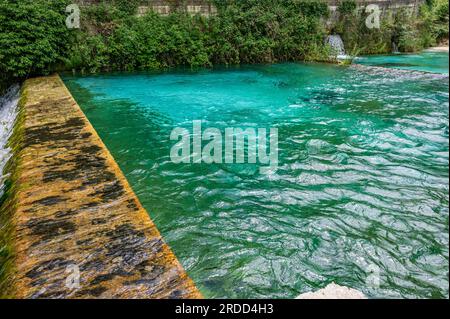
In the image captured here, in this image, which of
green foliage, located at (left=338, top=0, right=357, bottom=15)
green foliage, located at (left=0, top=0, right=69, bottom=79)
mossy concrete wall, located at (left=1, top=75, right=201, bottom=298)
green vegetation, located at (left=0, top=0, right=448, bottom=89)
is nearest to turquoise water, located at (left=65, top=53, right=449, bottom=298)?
mossy concrete wall, located at (left=1, top=75, right=201, bottom=298)

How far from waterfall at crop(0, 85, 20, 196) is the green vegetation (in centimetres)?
72

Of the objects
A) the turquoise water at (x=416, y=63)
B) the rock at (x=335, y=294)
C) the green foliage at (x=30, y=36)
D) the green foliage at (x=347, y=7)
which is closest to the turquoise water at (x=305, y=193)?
the rock at (x=335, y=294)

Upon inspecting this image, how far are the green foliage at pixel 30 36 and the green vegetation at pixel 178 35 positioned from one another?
0.08ft

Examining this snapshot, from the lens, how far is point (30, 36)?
10203mm

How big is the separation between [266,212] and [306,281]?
3.41ft

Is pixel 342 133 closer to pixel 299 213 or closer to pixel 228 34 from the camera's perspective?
pixel 299 213

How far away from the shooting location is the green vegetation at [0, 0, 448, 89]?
1026 cm

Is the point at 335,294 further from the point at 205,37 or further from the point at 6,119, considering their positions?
the point at 205,37

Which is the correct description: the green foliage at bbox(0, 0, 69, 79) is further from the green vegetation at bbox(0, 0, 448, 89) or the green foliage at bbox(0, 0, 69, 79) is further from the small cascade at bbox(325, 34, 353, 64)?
the small cascade at bbox(325, 34, 353, 64)

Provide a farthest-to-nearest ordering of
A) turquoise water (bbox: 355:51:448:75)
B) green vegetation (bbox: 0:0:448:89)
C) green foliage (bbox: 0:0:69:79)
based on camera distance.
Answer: turquoise water (bbox: 355:51:448:75) < green vegetation (bbox: 0:0:448:89) < green foliage (bbox: 0:0:69:79)

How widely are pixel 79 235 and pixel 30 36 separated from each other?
33.2ft

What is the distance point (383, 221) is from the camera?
3.38 m

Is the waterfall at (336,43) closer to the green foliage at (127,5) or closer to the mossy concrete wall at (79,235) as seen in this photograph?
the green foliage at (127,5)
